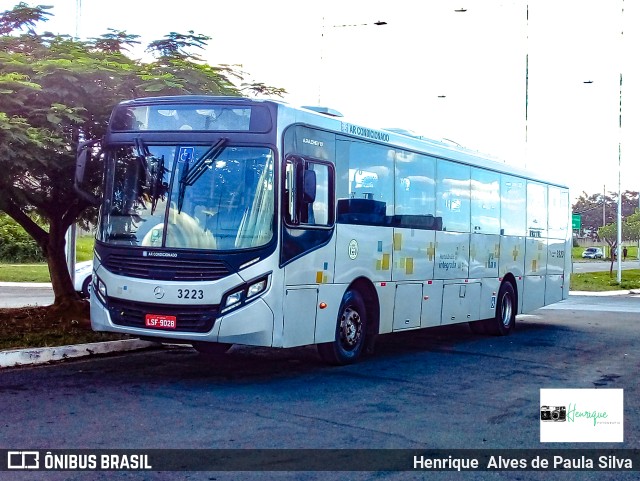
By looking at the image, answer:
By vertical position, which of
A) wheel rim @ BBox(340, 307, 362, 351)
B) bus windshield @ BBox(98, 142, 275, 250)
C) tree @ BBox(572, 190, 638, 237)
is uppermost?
tree @ BBox(572, 190, 638, 237)

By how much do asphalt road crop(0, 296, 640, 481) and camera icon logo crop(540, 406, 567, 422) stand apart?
0.12 metres

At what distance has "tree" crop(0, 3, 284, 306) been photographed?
40.0 feet

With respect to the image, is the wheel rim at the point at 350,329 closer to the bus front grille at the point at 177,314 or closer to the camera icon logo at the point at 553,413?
the bus front grille at the point at 177,314

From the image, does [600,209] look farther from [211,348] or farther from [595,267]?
[211,348]

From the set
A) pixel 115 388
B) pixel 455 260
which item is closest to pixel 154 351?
pixel 115 388

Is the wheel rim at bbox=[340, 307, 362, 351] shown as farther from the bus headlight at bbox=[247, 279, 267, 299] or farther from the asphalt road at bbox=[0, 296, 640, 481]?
the bus headlight at bbox=[247, 279, 267, 299]

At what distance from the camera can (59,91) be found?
41.9 ft

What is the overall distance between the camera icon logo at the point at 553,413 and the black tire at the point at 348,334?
3237 millimetres

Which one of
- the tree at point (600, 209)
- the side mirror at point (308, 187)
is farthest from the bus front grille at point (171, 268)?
the tree at point (600, 209)

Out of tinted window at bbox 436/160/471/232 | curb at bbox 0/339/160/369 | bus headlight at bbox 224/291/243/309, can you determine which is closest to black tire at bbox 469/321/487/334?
tinted window at bbox 436/160/471/232

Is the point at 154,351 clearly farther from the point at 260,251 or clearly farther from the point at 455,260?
the point at 455,260

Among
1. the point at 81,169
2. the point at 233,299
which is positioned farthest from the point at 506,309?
the point at 81,169

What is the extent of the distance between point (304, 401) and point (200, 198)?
262 centimetres

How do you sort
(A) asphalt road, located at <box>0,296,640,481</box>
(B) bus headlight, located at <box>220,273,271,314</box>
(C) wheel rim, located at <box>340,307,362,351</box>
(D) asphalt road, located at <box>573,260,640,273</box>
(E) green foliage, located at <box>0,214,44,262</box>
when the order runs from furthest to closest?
(D) asphalt road, located at <box>573,260,640,273</box> < (E) green foliage, located at <box>0,214,44,262</box> < (C) wheel rim, located at <box>340,307,362,351</box> < (B) bus headlight, located at <box>220,273,271,314</box> < (A) asphalt road, located at <box>0,296,640,481</box>
